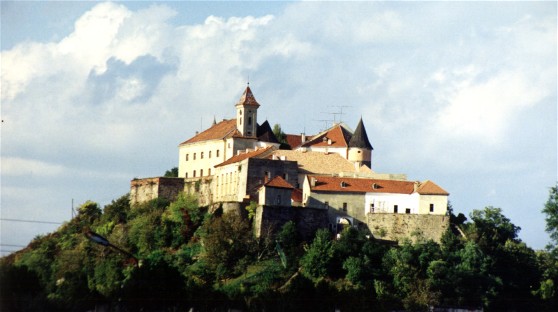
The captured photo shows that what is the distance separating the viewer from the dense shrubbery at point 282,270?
77500mm

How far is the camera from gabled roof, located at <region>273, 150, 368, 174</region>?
3669 inches

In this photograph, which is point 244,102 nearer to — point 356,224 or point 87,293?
point 356,224

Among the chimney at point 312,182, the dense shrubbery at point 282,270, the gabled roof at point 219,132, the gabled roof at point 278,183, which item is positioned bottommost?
the dense shrubbery at point 282,270

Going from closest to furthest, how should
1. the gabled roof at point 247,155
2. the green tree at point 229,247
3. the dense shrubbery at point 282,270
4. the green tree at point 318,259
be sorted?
the dense shrubbery at point 282,270 < the green tree at point 318,259 < the green tree at point 229,247 < the gabled roof at point 247,155

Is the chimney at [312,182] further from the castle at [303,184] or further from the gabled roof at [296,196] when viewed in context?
the gabled roof at [296,196]

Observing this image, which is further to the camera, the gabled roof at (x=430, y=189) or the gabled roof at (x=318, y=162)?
the gabled roof at (x=318, y=162)

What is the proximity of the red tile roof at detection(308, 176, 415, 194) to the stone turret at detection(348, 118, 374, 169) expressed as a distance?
1013 cm

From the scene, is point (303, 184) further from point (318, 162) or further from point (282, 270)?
point (282, 270)

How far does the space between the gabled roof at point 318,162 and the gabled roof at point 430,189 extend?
713 centimetres

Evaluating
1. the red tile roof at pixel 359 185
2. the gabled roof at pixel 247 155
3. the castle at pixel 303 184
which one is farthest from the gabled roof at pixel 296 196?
the gabled roof at pixel 247 155

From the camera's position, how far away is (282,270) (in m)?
83.7

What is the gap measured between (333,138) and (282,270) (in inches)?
796

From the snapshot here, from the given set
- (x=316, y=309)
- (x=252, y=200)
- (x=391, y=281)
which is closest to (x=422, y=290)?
(x=391, y=281)

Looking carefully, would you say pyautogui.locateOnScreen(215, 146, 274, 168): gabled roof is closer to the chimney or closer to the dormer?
the dormer
